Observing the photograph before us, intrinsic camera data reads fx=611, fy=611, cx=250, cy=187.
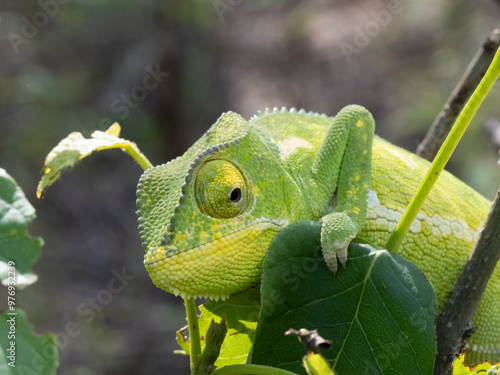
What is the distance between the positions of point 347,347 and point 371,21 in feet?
24.9

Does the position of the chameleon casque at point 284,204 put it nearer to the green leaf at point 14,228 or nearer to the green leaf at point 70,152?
the green leaf at point 70,152

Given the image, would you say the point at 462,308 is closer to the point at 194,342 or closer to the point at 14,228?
the point at 194,342

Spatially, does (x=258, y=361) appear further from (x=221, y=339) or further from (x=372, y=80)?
(x=372, y=80)

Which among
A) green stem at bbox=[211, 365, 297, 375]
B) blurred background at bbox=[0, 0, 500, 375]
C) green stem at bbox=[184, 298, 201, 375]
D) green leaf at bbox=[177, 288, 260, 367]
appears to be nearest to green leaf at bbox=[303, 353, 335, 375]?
green stem at bbox=[211, 365, 297, 375]

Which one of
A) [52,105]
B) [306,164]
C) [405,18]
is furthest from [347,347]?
[405,18]

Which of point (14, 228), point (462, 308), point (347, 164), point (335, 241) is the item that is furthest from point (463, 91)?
point (14, 228)

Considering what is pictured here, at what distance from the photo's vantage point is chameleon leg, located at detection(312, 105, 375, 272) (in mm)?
1546

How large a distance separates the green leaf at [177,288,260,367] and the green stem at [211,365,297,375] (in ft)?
0.85

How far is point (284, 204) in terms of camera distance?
1.46 m

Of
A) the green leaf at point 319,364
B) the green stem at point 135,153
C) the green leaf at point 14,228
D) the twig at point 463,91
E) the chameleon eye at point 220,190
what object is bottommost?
the green leaf at point 14,228

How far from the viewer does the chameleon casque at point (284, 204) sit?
4.31 feet

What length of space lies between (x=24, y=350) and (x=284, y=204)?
75 centimetres

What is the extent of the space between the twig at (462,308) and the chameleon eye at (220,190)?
58 centimetres

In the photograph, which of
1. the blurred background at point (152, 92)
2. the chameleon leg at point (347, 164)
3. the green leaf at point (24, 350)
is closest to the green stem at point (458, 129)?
the chameleon leg at point (347, 164)
